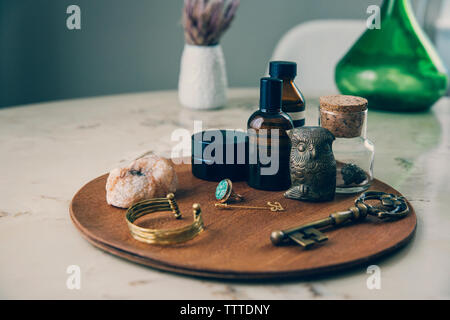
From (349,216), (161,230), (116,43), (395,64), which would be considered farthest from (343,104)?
(116,43)

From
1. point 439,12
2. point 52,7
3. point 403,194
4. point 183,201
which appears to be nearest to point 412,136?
point 403,194

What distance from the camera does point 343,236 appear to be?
0.63 metres

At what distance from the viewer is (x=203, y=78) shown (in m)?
1.31

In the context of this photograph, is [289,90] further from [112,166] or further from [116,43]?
[116,43]

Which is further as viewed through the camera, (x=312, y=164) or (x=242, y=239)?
(x=312, y=164)

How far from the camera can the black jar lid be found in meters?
0.82

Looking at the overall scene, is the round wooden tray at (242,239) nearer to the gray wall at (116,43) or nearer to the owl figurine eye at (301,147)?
the owl figurine eye at (301,147)

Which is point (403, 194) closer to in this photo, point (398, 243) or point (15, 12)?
point (398, 243)

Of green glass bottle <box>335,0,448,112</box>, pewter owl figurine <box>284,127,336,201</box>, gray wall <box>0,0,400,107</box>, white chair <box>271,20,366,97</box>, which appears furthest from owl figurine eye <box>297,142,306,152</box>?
gray wall <box>0,0,400,107</box>

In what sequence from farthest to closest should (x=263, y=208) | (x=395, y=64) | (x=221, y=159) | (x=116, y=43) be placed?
→ (x=116, y=43) < (x=395, y=64) < (x=221, y=159) < (x=263, y=208)

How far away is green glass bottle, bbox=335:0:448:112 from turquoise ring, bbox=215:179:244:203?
658 millimetres

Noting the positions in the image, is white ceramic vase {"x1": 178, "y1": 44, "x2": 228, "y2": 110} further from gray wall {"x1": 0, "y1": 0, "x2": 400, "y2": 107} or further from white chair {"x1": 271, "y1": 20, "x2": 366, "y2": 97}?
gray wall {"x1": 0, "y1": 0, "x2": 400, "y2": 107}

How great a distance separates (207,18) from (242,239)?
2.49 feet

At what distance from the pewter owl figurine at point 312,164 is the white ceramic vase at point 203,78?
606 millimetres
